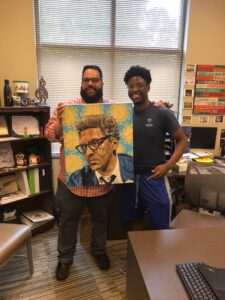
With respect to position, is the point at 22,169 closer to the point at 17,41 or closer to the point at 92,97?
the point at 92,97

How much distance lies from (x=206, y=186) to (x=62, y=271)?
1305 mm

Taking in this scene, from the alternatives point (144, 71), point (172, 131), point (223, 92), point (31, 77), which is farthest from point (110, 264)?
point (223, 92)

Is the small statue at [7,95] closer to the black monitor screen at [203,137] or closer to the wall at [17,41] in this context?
the wall at [17,41]

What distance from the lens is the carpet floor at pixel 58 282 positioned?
174cm

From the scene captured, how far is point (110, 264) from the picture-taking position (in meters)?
2.06

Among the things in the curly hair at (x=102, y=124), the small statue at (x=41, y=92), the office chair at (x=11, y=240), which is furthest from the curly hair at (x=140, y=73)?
the office chair at (x=11, y=240)

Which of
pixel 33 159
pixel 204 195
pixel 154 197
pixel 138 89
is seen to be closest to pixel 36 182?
pixel 33 159

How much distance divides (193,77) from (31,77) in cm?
180

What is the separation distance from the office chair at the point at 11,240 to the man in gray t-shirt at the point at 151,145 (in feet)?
2.94

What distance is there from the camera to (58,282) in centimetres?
186

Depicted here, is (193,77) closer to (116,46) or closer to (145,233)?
(116,46)

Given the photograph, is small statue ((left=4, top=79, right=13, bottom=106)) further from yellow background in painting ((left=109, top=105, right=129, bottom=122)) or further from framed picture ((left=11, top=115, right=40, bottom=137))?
yellow background in painting ((left=109, top=105, right=129, bottom=122))

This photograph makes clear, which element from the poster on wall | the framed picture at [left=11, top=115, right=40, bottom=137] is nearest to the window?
the poster on wall

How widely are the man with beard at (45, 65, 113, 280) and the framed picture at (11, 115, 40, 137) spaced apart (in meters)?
0.74
